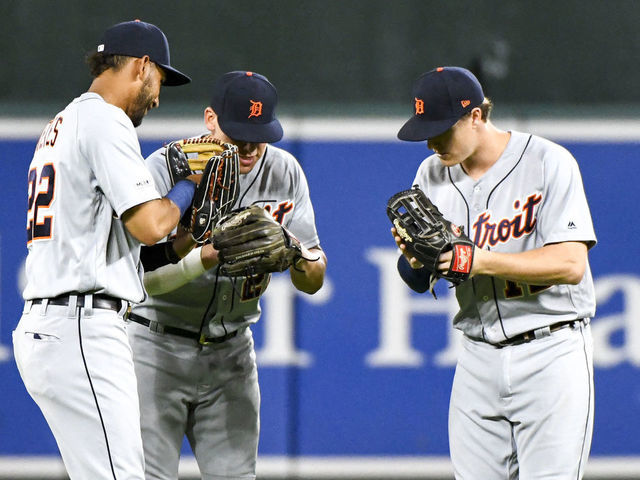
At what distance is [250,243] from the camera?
2932 mm

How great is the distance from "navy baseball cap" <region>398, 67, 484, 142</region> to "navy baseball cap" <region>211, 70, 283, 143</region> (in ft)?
1.65

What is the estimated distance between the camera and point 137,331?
3311mm

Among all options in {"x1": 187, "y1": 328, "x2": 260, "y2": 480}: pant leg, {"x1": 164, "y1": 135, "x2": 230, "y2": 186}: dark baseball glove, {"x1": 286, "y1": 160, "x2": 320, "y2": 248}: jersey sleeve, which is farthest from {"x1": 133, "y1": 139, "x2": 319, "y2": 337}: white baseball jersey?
{"x1": 164, "y1": 135, "x2": 230, "y2": 186}: dark baseball glove

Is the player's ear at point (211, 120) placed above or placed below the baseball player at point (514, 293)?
above

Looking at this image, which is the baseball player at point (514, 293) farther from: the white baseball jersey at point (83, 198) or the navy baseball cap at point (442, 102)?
the white baseball jersey at point (83, 198)

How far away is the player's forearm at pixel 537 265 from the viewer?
2.75m

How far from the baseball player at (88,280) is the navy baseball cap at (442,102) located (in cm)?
82

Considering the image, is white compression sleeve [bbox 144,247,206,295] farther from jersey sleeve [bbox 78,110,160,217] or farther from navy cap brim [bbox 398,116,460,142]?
navy cap brim [bbox 398,116,460,142]

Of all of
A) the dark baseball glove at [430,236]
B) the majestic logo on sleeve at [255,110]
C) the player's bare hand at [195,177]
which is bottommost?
the dark baseball glove at [430,236]

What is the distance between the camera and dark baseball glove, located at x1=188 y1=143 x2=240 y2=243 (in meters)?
2.89

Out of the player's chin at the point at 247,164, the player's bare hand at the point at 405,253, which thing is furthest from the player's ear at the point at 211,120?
the player's bare hand at the point at 405,253

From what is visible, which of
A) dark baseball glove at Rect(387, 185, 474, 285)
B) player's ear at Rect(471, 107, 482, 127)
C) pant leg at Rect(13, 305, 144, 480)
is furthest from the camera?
player's ear at Rect(471, 107, 482, 127)

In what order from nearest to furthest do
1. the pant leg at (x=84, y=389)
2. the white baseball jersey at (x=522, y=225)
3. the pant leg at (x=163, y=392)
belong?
the pant leg at (x=84, y=389)
the white baseball jersey at (x=522, y=225)
the pant leg at (x=163, y=392)

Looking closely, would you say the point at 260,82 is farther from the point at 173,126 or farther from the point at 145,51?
the point at 173,126
